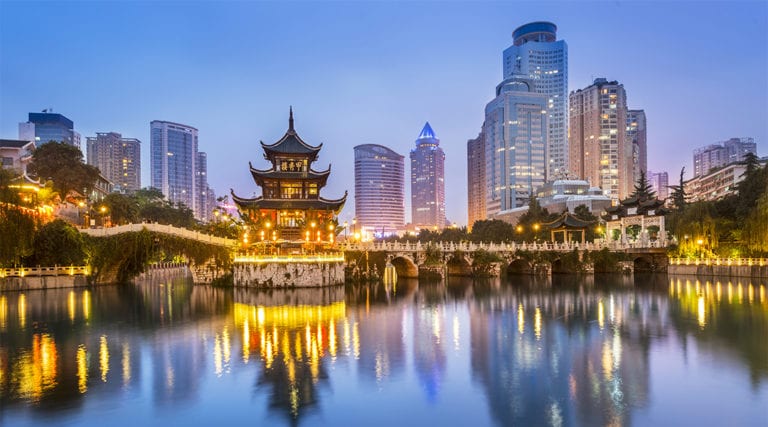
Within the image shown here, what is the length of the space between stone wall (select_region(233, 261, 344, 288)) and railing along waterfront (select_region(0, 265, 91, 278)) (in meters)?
15.3

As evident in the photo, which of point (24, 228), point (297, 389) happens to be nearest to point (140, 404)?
point (297, 389)

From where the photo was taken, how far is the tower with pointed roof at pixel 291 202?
4484 cm

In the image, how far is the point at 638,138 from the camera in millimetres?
176625

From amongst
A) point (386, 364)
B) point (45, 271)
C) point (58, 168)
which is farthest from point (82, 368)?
point (58, 168)

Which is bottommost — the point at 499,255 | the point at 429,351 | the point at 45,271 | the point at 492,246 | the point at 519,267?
the point at 519,267

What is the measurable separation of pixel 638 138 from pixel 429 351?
604 ft

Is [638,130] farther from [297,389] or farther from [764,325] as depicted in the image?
[297,389]

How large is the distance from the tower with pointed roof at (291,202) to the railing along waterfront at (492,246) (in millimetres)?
4567

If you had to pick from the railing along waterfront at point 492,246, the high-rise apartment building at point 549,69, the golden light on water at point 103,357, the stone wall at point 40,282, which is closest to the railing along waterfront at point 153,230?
the stone wall at point 40,282

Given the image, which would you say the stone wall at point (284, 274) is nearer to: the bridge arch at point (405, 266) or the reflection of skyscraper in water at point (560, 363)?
the bridge arch at point (405, 266)

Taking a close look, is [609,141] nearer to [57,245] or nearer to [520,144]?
[520,144]

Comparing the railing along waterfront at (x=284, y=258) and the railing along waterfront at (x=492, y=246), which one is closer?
the railing along waterfront at (x=284, y=258)

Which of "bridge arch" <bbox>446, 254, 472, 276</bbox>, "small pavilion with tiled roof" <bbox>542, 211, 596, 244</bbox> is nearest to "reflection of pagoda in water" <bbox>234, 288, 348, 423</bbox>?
"bridge arch" <bbox>446, 254, 472, 276</bbox>

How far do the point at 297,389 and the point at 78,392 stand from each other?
247 inches
